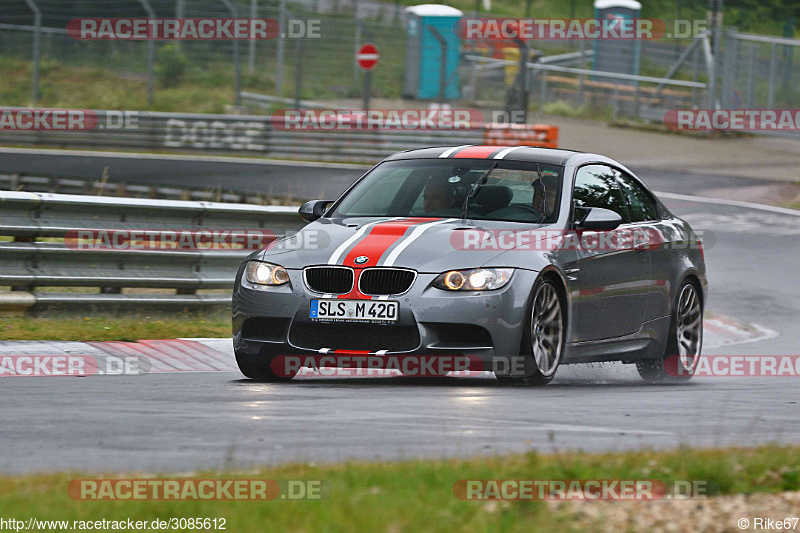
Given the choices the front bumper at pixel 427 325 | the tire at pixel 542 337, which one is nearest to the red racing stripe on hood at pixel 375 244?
the front bumper at pixel 427 325

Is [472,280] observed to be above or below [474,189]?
below

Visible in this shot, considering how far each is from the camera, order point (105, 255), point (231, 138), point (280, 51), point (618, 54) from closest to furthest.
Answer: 1. point (105, 255)
2. point (231, 138)
3. point (280, 51)
4. point (618, 54)

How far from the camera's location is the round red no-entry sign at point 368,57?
31.4 m

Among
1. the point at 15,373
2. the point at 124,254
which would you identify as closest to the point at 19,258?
the point at 124,254

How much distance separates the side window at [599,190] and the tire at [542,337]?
97cm

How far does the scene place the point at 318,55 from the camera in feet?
115

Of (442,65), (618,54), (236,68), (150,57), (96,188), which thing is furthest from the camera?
(618,54)

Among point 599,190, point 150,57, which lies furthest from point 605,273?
point 150,57

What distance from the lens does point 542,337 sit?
8.49 metres

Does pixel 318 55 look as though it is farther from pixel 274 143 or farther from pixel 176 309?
pixel 176 309

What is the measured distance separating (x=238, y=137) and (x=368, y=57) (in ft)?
12.8

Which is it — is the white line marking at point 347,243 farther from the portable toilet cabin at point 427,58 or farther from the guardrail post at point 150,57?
the portable toilet cabin at point 427,58

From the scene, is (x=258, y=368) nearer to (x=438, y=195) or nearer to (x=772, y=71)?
(x=438, y=195)

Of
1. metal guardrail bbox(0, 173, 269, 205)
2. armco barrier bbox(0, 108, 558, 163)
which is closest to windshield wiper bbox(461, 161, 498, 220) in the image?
metal guardrail bbox(0, 173, 269, 205)
